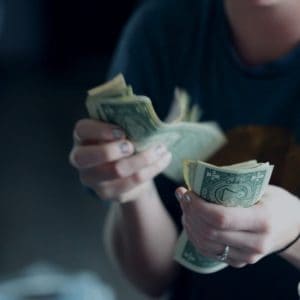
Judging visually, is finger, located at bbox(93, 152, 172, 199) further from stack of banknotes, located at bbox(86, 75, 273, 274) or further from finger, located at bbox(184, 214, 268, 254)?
finger, located at bbox(184, 214, 268, 254)

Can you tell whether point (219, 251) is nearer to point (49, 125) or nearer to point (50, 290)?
point (50, 290)

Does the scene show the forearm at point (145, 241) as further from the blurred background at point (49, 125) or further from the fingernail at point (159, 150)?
the blurred background at point (49, 125)

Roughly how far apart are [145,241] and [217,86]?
0.71 ft

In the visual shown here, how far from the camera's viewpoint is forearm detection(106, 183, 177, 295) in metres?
0.92

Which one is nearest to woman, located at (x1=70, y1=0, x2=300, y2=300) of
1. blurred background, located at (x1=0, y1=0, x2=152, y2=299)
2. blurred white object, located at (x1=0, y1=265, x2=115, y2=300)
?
blurred white object, located at (x1=0, y1=265, x2=115, y2=300)

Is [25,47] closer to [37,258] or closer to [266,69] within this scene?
[37,258]

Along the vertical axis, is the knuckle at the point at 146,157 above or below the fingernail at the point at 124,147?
below

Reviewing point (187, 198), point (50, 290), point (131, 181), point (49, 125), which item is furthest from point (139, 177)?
point (49, 125)

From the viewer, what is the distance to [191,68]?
936 mm

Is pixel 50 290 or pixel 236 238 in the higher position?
pixel 236 238

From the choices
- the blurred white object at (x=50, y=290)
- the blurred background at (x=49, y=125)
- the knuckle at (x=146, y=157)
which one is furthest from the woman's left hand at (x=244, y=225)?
the blurred background at (x=49, y=125)

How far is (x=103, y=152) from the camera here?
0.82m

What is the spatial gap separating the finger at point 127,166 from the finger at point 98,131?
0.10 ft

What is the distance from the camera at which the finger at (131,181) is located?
83 centimetres
